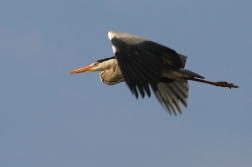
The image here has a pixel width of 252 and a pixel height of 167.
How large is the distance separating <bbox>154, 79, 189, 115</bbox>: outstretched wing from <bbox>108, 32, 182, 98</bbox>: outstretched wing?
7.51ft

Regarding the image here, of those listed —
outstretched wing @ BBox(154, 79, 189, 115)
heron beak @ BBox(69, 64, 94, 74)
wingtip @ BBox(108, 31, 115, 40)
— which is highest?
wingtip @ BBox(108, 31, 115, 40)

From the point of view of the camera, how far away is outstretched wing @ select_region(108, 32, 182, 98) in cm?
1299

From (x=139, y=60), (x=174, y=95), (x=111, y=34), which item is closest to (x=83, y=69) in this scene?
(x=174, y=95)

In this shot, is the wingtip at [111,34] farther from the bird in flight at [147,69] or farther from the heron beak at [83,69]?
the heron beak at [83,69]

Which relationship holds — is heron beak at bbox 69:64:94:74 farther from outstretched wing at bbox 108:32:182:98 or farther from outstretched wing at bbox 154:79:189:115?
outstretched wing at bbox 108:32:182:98

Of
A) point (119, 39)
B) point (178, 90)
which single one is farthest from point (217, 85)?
point (119, 39)

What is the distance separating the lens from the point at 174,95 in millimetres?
16875

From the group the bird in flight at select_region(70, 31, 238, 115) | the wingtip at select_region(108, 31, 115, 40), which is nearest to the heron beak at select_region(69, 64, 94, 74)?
the bird in flight at select_region(70, 31, 238, 115)

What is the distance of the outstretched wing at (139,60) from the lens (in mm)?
12992

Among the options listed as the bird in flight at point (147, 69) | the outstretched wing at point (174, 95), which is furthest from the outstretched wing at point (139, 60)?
the outstretched wing at point (174, 95)

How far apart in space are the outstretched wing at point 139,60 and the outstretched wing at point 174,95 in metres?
2.29

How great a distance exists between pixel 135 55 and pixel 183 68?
8.69 ft

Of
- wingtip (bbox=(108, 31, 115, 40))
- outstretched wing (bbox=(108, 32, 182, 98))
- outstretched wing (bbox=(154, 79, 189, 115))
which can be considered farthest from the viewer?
outstretched wing (bbox=(154, 79, 189, 115))

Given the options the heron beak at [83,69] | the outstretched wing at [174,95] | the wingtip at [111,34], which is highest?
the wingtip at [111,34]
